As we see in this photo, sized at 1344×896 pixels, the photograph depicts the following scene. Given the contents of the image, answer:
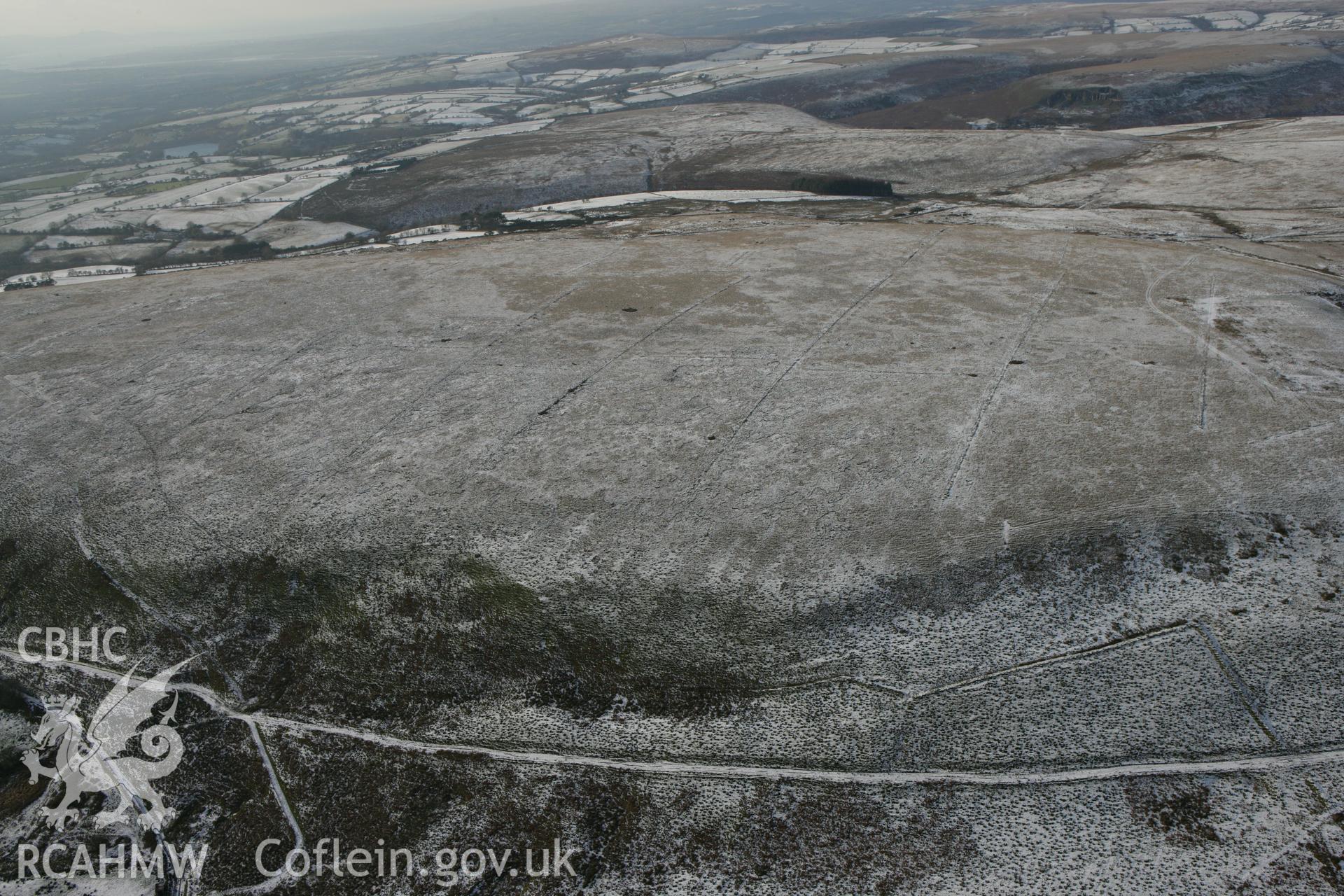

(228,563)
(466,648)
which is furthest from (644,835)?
(228,563)

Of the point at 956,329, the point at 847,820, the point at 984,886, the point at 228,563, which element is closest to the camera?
the point at 984,886

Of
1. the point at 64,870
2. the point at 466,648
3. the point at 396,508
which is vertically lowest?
the point at 64,870

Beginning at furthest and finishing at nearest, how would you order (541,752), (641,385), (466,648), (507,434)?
(641,385) → (507,434) → (466,648) → (541,752)

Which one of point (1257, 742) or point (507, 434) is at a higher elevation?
point (507, 434)

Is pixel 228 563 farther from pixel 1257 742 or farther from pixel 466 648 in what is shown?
pixel 1257 742

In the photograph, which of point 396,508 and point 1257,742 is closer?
point 1257,742

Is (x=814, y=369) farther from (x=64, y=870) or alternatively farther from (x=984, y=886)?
(x=64, y=870)

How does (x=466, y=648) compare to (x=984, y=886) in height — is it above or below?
above

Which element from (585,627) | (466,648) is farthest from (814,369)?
(466,648)

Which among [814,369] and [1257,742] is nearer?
[1257,742]
